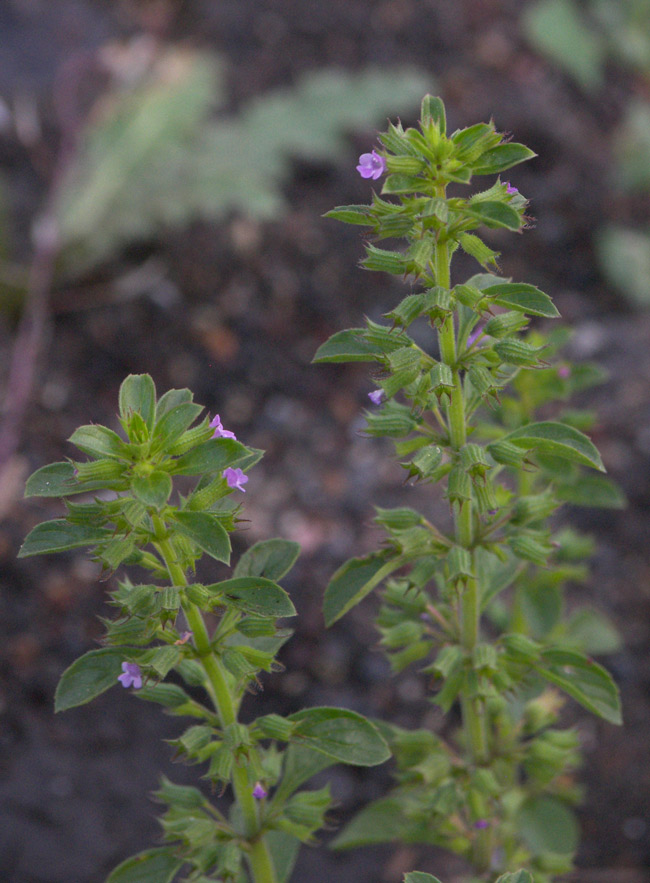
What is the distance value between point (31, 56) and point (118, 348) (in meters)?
2.68

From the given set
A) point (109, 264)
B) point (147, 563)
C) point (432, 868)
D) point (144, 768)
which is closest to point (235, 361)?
point (109, 264)

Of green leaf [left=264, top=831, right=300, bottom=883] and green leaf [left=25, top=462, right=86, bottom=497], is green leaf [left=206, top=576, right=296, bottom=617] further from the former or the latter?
green leaf [left=264, top=831, right=300, bottom=883]

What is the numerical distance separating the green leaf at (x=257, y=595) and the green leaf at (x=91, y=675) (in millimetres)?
239

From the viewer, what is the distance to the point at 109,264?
4.52 meters

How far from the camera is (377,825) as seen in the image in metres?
2.23

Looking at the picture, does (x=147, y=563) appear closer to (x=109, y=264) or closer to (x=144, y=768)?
(x=144, y=768)

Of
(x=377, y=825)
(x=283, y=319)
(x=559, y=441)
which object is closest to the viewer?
(x=559, y=441)

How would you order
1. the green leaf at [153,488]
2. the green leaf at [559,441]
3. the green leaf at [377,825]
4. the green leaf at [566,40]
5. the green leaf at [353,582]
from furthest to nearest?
the green leaf at [566,40]
the green leaf at [377,825]
the green leaf at [353,582]
the green leaf at [559,441]
the green leaf at [153,488]

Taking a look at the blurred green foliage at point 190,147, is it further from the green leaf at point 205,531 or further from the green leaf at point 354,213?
the green leaf at point 205,531

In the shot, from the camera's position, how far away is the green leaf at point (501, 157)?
4.81ft

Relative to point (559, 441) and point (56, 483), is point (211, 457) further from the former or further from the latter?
point (559, 441)

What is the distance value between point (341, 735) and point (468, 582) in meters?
0.42

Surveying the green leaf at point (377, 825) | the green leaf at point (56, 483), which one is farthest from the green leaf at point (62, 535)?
the green leaf at point (377, 825)

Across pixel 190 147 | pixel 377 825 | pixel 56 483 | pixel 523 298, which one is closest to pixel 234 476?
pixel 56 483
